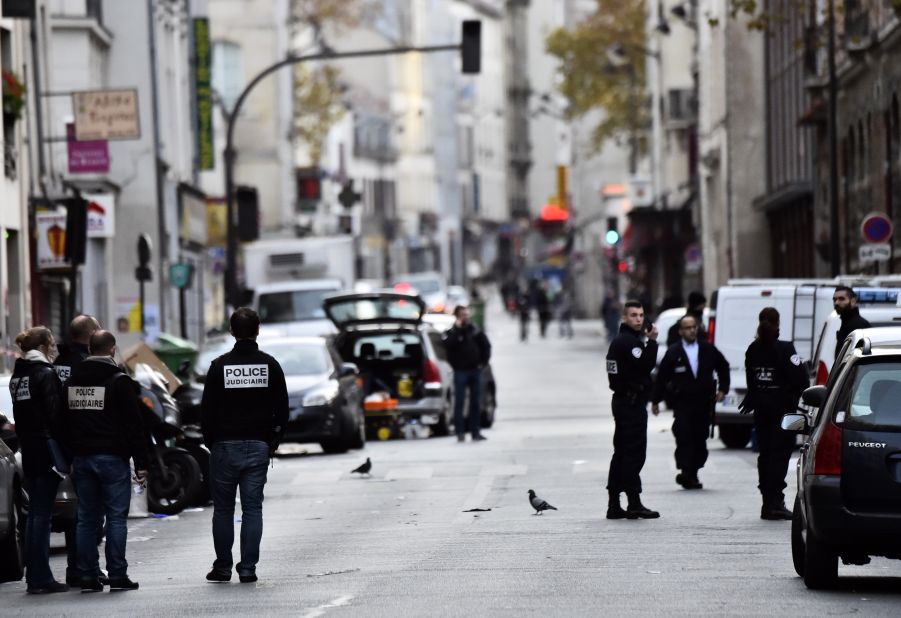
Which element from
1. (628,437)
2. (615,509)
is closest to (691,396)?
(628,437)

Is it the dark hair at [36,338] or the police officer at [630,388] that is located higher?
the dark hair at [36,338]

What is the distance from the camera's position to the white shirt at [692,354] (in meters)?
22.1

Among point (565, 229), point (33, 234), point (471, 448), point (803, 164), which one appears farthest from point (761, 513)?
point (565, 229)

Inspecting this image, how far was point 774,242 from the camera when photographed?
59531 mm

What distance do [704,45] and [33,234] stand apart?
3444 cm

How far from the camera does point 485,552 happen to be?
51.7 feet

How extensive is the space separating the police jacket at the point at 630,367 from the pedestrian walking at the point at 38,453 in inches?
207

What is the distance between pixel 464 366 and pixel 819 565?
17.8 meters

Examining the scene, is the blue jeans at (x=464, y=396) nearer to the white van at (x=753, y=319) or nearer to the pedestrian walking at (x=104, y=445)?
the white van at (x=753, y=319)

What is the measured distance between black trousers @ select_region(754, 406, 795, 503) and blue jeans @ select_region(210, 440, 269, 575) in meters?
5.09

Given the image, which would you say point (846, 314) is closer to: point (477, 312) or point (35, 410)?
point (35, 410)

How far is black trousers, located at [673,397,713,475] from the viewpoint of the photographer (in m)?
21.5

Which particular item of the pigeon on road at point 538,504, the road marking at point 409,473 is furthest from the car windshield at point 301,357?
the pigeon on road at point 538,504

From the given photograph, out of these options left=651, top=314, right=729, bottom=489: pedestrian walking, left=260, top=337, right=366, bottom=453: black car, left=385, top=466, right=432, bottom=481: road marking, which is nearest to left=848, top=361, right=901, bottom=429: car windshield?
left=651, top=314, right=729, bottom=489: pedestrian walking
